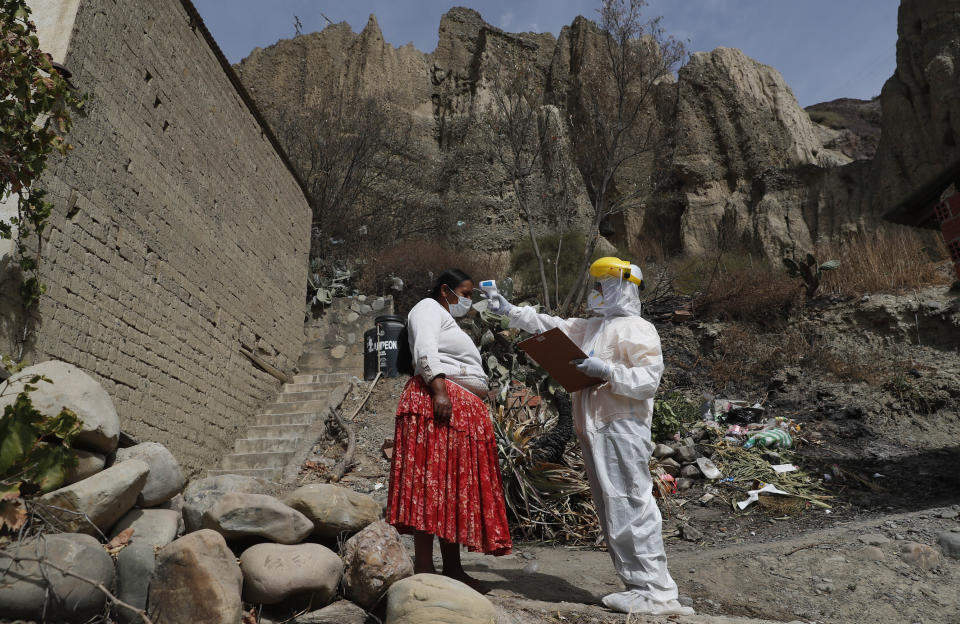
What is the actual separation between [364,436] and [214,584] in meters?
5.24

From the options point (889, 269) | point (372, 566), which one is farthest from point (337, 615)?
point (889, 269)

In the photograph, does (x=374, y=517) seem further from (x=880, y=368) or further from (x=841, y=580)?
(x=880, y=368)

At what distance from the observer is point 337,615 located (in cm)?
242

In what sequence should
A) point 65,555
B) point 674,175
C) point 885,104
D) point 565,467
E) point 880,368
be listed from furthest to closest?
point 674,175, point 885,104, point 880,368, point 565,467, point 65,555

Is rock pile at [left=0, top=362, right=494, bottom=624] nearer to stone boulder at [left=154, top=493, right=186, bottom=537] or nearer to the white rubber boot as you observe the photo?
stone boulder at [left=154, top=493, right=186, bottom=537]

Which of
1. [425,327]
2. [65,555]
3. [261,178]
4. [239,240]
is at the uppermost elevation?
[261,178]

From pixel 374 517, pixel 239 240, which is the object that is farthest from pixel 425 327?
pixel 239 240

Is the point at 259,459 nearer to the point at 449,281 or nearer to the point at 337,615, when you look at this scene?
the point at 449,281

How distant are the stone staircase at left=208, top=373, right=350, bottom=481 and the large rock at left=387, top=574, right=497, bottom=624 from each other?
15.8ft

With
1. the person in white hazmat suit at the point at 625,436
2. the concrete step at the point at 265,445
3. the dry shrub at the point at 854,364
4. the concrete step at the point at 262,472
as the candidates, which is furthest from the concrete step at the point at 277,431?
the dry shrub at the point at 854,364

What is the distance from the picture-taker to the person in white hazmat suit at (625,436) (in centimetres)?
275

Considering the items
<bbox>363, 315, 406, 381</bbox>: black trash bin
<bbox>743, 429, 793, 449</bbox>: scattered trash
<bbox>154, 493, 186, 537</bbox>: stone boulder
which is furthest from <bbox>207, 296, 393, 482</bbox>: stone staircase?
<bbox>743, 429, 793, 449</bbox>: scattered trash

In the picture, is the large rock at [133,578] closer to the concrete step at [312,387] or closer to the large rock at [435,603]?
the large rock at [435,603]

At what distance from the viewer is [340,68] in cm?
2498
